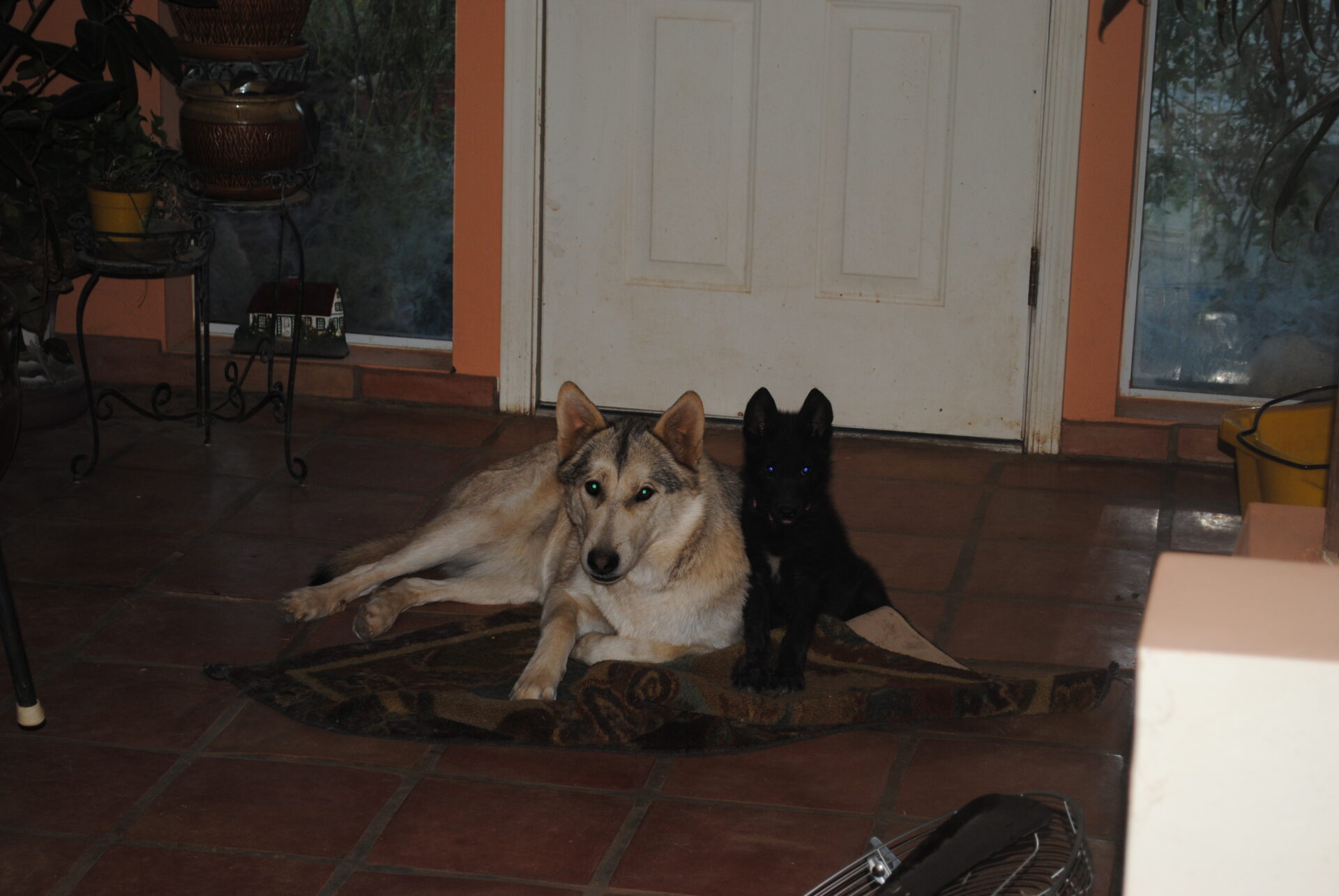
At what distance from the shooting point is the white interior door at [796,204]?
5.04 metres

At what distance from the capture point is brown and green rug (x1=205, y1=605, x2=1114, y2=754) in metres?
3.26

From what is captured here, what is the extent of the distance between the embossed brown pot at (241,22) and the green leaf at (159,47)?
239 mm

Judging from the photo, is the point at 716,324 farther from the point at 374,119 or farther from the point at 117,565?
the point at 117,565

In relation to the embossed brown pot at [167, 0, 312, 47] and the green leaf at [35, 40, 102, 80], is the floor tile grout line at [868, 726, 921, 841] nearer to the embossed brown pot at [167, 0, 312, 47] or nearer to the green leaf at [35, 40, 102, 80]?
the embossed brown pot at [167, 0, 312, 47]

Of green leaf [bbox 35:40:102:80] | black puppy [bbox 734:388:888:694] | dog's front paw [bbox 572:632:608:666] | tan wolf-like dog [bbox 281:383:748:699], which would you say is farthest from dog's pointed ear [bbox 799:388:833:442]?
green leaf [bbox 35:40:102:80]

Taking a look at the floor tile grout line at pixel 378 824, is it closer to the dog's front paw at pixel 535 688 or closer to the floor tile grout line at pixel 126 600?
the dog's front paw at pixel 535 688

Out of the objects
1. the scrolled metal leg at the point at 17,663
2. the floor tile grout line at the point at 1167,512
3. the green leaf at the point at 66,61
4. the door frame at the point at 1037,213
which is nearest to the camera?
the scrolled metal leg at the point at 17,663

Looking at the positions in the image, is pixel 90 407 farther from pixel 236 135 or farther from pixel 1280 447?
pixel 1280 447

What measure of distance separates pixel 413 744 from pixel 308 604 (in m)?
0.80

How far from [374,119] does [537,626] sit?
2.78 m

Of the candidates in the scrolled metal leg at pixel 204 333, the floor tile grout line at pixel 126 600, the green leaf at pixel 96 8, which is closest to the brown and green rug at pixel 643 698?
the floor tile grout line at pixel 126 600

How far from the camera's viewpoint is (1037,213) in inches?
200

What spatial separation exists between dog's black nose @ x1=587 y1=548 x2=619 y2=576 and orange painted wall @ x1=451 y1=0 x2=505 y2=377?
2436mm

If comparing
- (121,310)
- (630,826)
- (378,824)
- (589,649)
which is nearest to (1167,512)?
(589,649)
